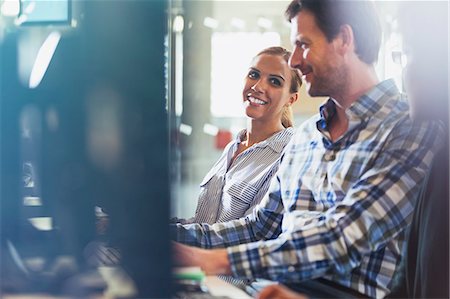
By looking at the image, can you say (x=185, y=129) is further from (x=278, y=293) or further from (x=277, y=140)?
(x=277, y=140)

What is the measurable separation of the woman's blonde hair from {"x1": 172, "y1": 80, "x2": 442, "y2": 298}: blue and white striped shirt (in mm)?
178

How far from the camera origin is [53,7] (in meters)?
0.58

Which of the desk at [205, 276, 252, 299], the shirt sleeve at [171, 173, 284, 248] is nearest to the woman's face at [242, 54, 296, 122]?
the shirt sleeve at [171, 173, 284, 248]

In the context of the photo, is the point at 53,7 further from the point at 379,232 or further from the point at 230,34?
the point at 379,232

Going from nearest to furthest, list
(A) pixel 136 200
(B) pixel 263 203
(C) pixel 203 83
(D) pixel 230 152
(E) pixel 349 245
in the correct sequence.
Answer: (A) pixel 136 200
(C) pixel 203 83
(E) pixel 349 245
(B) pixel 263 203
(D) pixel 230 152

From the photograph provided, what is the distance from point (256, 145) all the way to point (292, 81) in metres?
0.14

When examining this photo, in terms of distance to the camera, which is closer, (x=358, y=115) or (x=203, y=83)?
(x=203, y=83)

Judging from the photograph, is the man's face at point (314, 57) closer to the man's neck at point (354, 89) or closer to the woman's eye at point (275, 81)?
the man's neck at point (354, 89)

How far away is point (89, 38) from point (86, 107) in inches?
2.3

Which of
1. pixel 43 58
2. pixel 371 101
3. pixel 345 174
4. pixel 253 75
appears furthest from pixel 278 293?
pixel 253 75

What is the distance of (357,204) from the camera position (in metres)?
0.80

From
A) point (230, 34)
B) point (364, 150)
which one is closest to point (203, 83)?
point (230, 34)

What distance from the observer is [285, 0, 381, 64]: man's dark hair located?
0.83 metres

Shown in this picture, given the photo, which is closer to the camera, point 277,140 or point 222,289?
point 222,289
